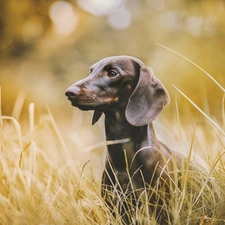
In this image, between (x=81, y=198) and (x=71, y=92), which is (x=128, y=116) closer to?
(x=71, y=92)

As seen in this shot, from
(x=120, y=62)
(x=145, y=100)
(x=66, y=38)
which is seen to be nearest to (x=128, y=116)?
(x=145, y=100)

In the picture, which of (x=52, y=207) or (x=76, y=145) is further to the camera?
(x=76, y=145)

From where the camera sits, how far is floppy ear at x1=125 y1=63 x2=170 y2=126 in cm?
196

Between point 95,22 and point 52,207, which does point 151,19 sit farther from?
point 52,207

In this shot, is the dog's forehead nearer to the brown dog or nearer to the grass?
the brown dog

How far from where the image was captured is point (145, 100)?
2025mm

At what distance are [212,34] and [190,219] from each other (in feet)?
12.3

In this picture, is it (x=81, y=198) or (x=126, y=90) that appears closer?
(x=126, y=90)

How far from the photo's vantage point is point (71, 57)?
9.70 m

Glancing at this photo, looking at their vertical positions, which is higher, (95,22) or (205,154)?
(95,22)

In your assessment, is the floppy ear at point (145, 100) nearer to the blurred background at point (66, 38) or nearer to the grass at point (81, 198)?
the grass at point (81, 198)

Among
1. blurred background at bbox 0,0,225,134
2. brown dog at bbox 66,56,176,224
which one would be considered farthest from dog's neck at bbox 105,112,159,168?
blurred background at bbox 0,0,225,134

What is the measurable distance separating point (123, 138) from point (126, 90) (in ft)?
0.72

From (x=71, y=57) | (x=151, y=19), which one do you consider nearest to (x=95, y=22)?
(x=71, y=57)
